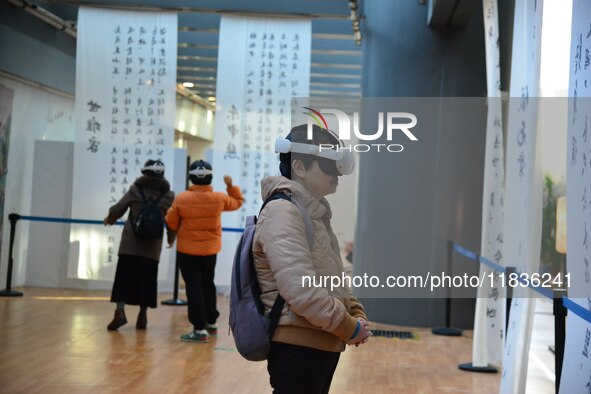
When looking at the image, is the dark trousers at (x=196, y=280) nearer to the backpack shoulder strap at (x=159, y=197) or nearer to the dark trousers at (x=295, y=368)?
the backpack shoulder strap at (x=159, y=197)

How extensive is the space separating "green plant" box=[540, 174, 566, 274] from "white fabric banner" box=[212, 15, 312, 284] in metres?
3.31

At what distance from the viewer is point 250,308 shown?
266cm

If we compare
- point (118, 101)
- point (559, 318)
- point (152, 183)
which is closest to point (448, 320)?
point (152, 183)

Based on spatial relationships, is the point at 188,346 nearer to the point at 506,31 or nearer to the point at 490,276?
the point at 490,276

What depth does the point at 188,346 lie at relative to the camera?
22.5 feet

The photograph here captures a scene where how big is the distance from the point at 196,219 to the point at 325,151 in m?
4.40

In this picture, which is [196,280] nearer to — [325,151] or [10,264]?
[10,264]

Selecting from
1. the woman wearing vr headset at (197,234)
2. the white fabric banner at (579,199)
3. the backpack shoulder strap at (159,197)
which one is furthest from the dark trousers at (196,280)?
the white fabric banner at (579,199)

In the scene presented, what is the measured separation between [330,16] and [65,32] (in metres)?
3.47

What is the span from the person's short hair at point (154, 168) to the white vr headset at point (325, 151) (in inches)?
182

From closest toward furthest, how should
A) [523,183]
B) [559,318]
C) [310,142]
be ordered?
1. [310,142]
2. [559,318]
3. [523,183]

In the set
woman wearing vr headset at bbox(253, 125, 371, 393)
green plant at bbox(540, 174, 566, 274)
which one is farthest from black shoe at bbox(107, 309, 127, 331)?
green plant at bbox(540, 174, 566, 274)

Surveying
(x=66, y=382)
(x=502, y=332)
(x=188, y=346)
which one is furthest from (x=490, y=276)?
(x=66, y=382)

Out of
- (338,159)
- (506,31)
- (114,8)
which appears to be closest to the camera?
(338,159)
